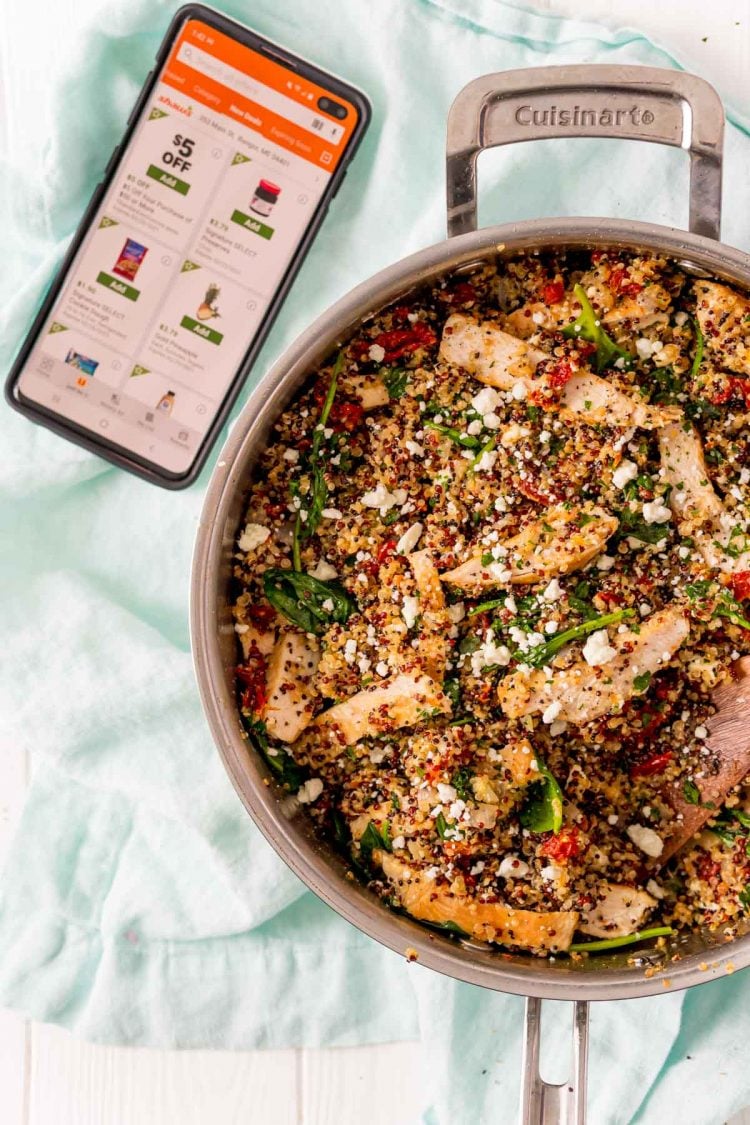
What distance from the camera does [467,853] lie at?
1459mm

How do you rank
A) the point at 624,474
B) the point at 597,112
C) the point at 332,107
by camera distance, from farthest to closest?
the point at 332,107
the point at 624,474
the point at 597,112

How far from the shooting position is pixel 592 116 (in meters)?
1.35

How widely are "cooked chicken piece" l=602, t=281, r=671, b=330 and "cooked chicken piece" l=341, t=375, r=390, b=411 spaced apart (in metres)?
0.33

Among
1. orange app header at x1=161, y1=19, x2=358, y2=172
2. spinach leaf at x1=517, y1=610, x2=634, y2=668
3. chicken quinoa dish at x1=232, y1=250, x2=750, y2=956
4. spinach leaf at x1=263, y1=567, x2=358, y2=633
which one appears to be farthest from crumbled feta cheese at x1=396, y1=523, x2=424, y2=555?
orange app header at x1=161, y1=19, x2=358, y2=172

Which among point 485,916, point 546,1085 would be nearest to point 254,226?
point 485,916

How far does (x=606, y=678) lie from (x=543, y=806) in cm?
21

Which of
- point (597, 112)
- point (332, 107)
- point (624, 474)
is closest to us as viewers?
point (597, 112)

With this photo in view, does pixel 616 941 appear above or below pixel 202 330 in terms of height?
below

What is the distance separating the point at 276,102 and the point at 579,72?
620 millimetres

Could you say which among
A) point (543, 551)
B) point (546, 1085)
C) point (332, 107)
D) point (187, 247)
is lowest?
point (546, 1085)

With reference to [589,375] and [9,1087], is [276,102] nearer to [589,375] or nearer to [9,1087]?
[589,375]

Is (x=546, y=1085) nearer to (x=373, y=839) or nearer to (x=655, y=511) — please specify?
(x=373, y=839)

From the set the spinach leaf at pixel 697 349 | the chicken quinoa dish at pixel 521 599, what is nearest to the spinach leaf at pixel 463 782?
the chicken quinoa dish at pixel 521 599

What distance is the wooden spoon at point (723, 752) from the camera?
148 cm
